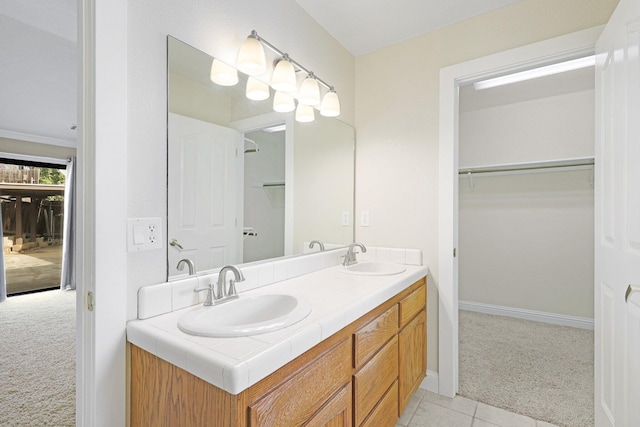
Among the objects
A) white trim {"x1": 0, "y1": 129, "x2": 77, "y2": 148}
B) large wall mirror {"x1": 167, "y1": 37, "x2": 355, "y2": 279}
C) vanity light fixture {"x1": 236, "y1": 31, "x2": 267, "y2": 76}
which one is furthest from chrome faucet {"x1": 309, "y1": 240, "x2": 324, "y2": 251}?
white trim {"x1": 0, "y1": 129, "x2": 77, "y2": 148}

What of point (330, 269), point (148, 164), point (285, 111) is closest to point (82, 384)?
point (148, 164)

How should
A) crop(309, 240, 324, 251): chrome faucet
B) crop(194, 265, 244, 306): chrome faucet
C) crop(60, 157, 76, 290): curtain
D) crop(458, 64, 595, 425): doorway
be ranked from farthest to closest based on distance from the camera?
crop(60, 157, 76, 290): curtain
crop(458, 64, 595, 425): doorway
crop(309, 240, 324, 251): chrome faucet
crop(194, 265, 244, 306): chrome faucet

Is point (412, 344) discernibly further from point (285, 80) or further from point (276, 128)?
point (285, 80)

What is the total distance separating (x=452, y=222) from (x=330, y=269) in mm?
858

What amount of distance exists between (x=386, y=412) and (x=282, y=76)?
1.80 metres

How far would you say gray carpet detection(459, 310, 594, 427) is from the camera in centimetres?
189

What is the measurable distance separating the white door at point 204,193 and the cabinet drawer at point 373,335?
0.67 metres

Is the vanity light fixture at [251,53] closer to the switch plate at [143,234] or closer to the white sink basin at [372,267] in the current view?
the switch plate at [143,234]

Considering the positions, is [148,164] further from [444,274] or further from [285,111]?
[444,274]

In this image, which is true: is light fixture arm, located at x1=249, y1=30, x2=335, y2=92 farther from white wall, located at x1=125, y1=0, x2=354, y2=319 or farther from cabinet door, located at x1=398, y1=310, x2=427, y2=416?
cabinet door, located at x1=398, y1=310, x2=427, y2=416

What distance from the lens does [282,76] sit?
1.68 metres

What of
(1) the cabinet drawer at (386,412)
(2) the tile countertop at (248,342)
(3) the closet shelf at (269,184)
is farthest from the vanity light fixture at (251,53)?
(1) the cabinet drawer at (386,412)

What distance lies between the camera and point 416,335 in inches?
75.4

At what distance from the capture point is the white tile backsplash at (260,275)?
3.63ft
